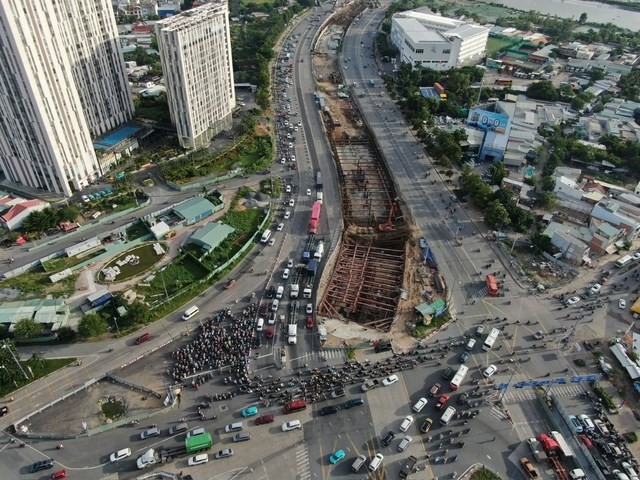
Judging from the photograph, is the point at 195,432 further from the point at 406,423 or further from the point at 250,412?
the point at 406,423

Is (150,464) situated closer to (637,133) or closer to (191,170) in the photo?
(191,170)

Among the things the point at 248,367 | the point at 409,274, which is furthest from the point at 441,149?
the point at 248,367

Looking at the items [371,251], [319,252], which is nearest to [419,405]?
[319,252]

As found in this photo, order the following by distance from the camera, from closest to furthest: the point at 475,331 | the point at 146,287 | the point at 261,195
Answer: the point at 475,331, the point at 146,287, the point at 261,195

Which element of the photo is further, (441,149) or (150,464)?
(441,149)

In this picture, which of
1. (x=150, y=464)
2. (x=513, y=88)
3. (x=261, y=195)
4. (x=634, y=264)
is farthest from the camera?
(x=513, y=88)

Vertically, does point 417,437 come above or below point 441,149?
below

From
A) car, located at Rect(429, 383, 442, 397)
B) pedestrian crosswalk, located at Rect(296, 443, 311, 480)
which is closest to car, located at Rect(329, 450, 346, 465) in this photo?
pedestrian crosswalk, located at Rect(296, 443, 311, 480)

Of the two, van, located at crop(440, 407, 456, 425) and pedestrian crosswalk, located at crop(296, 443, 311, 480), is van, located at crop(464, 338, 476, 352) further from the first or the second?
pedestrian crosswalk, located at crop(296, 443, 311, 480)
